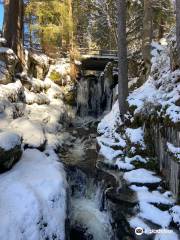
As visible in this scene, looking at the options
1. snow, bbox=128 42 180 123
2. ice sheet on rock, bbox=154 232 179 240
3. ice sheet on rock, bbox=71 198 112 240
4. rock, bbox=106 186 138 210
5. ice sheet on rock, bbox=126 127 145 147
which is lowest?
ice sheet on rock, bbox=71 198 112 240

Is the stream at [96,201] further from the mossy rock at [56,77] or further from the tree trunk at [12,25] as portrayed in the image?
the mossy rock at [56,77]

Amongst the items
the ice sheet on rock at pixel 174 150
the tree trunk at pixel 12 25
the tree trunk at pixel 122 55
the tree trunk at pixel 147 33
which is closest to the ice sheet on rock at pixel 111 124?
the tree trunk at pixel 122 55

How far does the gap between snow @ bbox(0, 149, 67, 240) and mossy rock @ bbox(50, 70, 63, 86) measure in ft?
43.9

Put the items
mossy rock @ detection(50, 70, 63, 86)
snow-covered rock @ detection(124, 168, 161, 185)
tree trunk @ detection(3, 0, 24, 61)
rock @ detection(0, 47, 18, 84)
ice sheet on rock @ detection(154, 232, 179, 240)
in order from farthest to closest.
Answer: mossy rock @ detection(50, 70, 63, 86)
tree trunk @ detection(3, 0, 24, 61)
rock @ detection(0, 47, 18, 84)
snow-covered rock @ detection(124, 168, 161, 185)
ice sheet on rock @ detection(154, 232, 179, 240)

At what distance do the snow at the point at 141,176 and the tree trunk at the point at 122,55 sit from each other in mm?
4179

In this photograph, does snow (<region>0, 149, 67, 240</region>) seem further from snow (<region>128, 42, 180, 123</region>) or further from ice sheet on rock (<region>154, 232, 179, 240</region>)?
snow (<region>128, 42, 180, 123</region>)

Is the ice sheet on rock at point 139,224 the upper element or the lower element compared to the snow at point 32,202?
lower

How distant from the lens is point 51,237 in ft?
25.5

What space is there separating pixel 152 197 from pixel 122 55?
7.07 meters

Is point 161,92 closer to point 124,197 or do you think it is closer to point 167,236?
point 124,197

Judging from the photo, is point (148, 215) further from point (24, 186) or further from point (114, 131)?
point (114, 131)

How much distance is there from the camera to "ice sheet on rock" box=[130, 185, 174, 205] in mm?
8461

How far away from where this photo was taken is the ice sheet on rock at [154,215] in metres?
7.83

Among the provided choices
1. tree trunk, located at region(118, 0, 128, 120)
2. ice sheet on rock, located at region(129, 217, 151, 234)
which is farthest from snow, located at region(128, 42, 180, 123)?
ice sheet on rock, located at region(129, 217, 151, 234)
